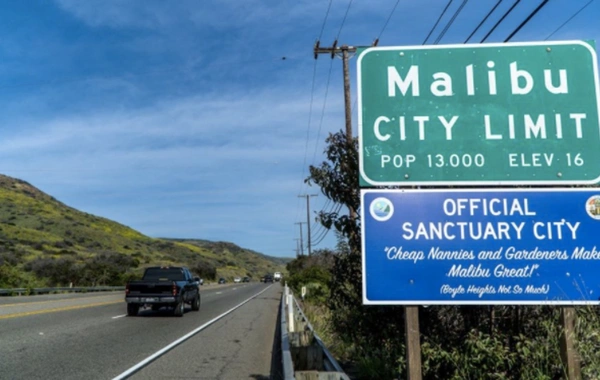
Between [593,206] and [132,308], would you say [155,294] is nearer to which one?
[132,308]

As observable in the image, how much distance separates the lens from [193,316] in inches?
840

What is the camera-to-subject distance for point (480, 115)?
4.74m

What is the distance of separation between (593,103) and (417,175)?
5.41ft

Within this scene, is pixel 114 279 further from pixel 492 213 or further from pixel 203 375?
pixel 492 213

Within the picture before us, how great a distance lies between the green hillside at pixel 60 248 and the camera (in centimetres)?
5156

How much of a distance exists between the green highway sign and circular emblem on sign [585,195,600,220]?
0.64 feet

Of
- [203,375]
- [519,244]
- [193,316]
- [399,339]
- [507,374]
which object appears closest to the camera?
[519,244]

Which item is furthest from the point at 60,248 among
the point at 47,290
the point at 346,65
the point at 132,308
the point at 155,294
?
the point at 346,65

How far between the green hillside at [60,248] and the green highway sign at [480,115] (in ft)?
124

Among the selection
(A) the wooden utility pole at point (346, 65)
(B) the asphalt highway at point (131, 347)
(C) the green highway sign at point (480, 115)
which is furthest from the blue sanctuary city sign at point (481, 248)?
(A) the wooden utility pole at point (346, 65)

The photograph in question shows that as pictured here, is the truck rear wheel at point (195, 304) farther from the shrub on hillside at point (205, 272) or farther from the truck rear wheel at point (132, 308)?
the shrub on hillside at point (205, 272)

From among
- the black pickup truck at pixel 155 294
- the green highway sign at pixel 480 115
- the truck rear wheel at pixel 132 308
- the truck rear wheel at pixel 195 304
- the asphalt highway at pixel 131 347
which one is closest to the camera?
the green highway sign at pixel 480 115

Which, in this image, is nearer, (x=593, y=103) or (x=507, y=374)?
(x=593, y=103)

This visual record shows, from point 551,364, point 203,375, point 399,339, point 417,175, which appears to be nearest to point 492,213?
point 417,175
